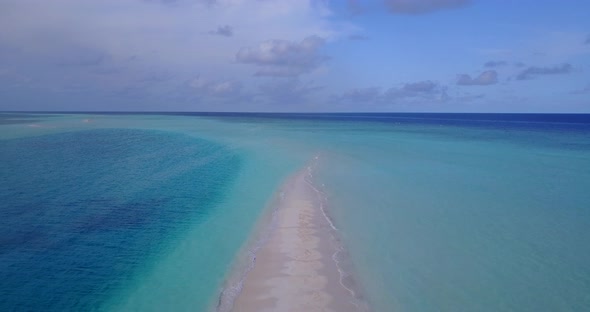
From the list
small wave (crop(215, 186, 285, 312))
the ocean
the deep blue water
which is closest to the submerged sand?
small wave (crop(215, 186, 285, 312))

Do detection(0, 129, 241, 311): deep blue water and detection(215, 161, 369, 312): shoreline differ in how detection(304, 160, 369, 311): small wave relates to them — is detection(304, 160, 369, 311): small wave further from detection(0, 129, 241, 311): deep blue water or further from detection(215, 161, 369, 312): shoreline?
detection(0, 129, 241, 311): deep blue water

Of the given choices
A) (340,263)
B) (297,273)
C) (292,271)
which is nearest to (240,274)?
(292,271)

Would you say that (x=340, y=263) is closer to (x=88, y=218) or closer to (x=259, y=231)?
(x=259, y=231)

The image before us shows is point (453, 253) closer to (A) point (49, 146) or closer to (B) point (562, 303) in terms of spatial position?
(B) point (562, 303)

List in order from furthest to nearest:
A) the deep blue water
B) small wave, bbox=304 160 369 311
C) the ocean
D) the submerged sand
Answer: the deep blue water < the ocean < small wave, bbox=304 160 369 311 < the submerged sand

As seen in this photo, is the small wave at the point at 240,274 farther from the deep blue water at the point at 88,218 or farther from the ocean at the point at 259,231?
the deep blue water at the point at 88,218

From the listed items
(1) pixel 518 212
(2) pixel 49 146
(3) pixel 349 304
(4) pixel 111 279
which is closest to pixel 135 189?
(4) pixel 111 279
